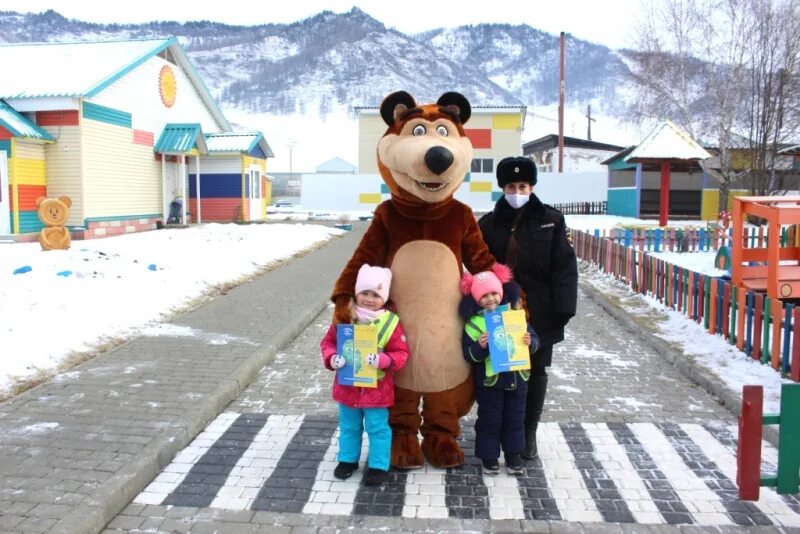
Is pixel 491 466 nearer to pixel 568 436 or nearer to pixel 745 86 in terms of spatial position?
pixel 568 436

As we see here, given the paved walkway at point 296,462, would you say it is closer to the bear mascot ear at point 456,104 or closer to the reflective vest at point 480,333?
the reflective vest at point 480,333

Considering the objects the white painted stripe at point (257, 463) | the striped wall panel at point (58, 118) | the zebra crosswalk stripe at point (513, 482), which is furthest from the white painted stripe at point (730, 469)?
the striped wall panel at point (58, 118)

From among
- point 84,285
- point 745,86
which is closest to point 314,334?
point 84,285

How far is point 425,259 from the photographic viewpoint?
4.30m

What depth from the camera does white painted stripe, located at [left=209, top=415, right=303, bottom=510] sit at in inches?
162

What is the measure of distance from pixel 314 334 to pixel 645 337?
4.24 metres

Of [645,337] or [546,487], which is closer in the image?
[546,487]

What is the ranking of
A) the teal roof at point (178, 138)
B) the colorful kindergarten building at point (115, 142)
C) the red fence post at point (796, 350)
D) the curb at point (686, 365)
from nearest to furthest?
1. the curb at point (686, 365)
2. the red fence post at point (796, 350)
3. the colorful kindergarten building at point (115, 142)
4. the teal roof at point (178, 138)

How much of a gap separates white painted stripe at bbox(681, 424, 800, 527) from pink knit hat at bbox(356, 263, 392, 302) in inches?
100

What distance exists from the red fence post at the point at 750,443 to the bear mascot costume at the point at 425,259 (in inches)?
64.2

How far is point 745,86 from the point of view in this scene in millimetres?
25578

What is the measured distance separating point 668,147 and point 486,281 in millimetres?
22252

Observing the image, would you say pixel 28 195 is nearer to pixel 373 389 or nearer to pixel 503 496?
pixel 373 389

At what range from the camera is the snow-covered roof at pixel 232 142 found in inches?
1017
